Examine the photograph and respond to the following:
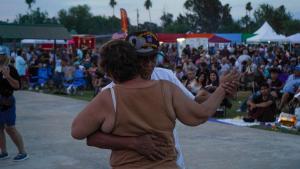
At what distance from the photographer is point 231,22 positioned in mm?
→ 94375

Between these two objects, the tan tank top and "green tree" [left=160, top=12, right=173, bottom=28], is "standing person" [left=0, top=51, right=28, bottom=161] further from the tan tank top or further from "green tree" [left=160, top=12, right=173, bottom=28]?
"green tree" [left=160, top=12, right=173, bottom=28]

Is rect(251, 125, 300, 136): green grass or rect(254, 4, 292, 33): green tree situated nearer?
rect(251, 125, 300, 136): green grass

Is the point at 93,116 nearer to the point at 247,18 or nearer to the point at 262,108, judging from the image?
the point at 262,108

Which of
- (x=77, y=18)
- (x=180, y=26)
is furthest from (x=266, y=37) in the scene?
(x=77, y=18)

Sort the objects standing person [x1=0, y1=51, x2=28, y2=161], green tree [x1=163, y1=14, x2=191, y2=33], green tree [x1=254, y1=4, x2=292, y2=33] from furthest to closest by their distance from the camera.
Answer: green tree [x1=163, y1=14, x2=191, y2=33], green tree [x1=254, y1=4, x2=292, y2=33], standing person [x1=0, y1=51, x2=28, y2=161]

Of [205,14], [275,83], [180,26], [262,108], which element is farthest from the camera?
[180,26]

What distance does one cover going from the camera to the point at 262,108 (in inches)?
416

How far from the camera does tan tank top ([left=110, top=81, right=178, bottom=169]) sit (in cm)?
250

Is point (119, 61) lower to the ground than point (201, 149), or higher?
higher

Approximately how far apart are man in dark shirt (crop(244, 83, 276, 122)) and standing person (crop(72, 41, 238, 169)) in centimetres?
818

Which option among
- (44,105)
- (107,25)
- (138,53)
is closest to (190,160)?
(138,53)

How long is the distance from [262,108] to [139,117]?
838 cm

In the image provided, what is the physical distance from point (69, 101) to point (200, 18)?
3123 inches

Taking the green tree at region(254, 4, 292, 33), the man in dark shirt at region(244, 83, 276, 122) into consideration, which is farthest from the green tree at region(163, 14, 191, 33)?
the man in dark shirt at region(244, 83, 276, 122)
